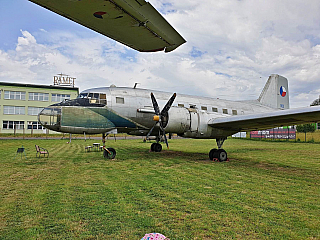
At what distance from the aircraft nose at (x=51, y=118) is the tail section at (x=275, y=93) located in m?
16.0

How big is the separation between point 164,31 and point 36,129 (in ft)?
165

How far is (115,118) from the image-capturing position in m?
12.9

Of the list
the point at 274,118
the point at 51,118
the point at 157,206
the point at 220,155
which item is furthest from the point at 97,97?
the point at 274,118

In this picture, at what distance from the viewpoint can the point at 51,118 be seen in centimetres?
1158

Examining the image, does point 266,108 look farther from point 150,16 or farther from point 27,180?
point 27,180

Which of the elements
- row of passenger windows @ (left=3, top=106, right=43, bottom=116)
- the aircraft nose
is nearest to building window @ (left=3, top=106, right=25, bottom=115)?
row of passenger windows @ (left=3, top=106, right=43, bottom=116)

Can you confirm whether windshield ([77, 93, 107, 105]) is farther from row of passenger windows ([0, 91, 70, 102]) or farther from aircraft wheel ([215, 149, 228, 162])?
row of passenger windows ([0, 91, 70, 102])

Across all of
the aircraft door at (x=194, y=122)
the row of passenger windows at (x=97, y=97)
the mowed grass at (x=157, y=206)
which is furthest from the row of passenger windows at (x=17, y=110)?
the aircraft door at (x=194, y=122)

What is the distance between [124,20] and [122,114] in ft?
27.0

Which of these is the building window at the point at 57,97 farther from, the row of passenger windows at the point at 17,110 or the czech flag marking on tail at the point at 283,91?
the czech flag marking on tail at the point at 283,91

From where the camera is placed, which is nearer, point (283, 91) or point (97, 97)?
point (97, 97)

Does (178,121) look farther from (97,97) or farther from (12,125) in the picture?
(12,125)

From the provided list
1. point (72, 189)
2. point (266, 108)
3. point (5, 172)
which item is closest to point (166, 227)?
point (72, 189)

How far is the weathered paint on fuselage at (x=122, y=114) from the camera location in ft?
39.6
